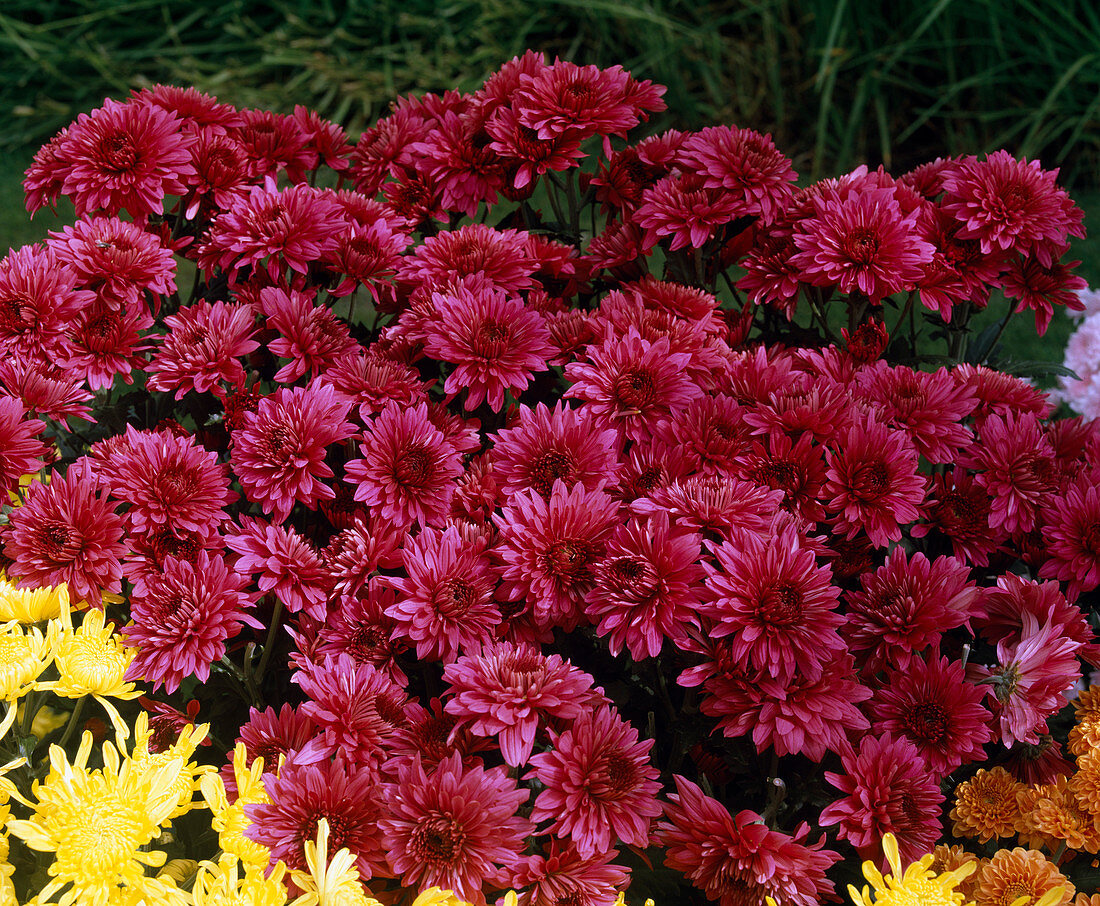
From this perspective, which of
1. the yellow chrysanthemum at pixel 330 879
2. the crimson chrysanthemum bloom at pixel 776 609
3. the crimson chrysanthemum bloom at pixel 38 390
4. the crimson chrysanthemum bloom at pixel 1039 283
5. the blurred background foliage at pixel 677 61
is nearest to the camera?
the yellow chrysanthemum at pixel 330 879

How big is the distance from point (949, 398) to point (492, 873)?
82cm

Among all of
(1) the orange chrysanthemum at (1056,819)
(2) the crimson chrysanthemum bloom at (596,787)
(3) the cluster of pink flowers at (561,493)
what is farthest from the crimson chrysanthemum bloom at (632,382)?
(1) the orange chrysanthemum at (1056,819)

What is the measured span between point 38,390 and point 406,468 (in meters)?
0.53

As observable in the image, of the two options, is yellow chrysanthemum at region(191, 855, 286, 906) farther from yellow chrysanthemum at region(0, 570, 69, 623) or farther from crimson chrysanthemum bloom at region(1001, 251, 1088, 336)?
crimson chrysanthemum bloom at region(1001, 251, 1088, 336)

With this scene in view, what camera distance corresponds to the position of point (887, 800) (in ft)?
3.57

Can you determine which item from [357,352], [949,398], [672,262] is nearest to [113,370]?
[357,352]

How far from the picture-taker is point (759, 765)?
3.90 feet

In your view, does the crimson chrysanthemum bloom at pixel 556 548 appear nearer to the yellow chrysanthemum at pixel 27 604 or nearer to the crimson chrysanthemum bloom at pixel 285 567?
the crimson chrysanthemum bloom at pixel 285 567

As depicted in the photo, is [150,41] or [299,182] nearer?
A: [299,182]

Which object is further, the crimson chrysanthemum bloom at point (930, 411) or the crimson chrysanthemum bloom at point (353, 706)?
the crimson chrysanthemum bloom at point (930, 411)

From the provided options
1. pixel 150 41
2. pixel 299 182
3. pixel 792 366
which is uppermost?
pixel 299 182

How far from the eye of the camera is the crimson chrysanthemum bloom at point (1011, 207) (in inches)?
59.2

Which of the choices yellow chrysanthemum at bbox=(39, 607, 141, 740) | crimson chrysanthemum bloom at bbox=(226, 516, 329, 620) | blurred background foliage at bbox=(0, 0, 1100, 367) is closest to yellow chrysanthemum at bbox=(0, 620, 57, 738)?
yellow chrysanthemum at bbox=(39, 607, 141, 740)

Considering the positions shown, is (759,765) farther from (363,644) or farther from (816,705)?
(363,644)
